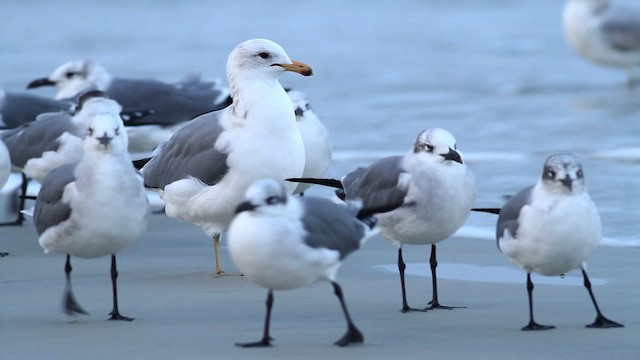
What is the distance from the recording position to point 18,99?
11.0 m

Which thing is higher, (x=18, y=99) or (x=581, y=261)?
(x=18, y=99)

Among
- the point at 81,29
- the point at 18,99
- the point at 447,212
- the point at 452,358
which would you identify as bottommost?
the point at 452,358

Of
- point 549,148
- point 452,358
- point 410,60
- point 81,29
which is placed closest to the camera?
point 452,358

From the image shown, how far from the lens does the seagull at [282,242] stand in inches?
206

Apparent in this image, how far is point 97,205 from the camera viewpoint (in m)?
5.99

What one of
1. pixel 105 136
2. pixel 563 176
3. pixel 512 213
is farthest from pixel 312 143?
pixel 563 176

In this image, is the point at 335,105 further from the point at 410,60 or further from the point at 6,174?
the point at 6,174

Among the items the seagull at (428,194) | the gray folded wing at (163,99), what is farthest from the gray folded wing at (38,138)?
the seagull at (428,194)

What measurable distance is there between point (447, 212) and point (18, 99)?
543 cm

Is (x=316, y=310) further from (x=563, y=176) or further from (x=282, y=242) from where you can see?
(x=563, y=176)

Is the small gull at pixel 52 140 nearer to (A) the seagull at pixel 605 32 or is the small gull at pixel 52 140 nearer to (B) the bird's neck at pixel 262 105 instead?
(B) the bird's neck at pixel 262 105

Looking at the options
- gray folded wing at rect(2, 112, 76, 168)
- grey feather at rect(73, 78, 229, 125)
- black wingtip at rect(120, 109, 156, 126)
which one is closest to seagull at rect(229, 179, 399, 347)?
gray folded wing at rect(2, 112, 76, 168)

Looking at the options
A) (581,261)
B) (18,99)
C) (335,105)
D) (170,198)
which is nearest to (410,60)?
(335,105)

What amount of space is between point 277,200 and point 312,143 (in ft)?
11.5
